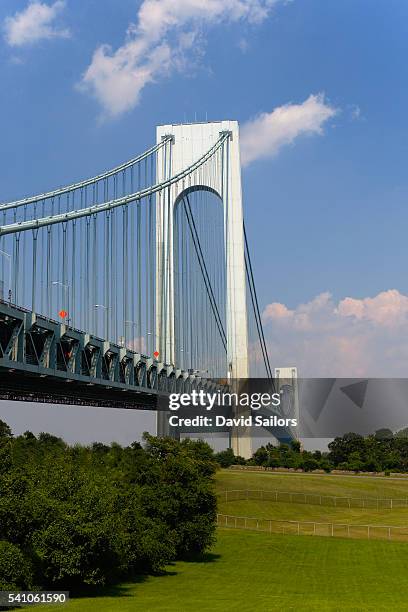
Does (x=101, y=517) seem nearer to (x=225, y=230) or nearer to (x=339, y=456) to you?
(x=225, y=230)

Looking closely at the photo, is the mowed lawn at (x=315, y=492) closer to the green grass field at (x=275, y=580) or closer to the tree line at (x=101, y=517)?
the green grass field at (x=275, y=580)

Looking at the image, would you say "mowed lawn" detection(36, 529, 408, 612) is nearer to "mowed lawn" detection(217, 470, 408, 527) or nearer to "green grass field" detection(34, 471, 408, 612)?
"green grass field" detection(34, 471, 408, 612)

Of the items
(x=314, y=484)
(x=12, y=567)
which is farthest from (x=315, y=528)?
(x=12, y=567)

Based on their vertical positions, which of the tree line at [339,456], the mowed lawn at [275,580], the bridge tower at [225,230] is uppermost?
the bridge tower at [225,230]

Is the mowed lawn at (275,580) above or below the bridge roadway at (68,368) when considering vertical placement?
below

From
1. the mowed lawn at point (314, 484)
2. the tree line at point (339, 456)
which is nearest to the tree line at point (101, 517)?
the mowed lawn at point (314, 484)

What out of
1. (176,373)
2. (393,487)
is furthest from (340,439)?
(176,373)
